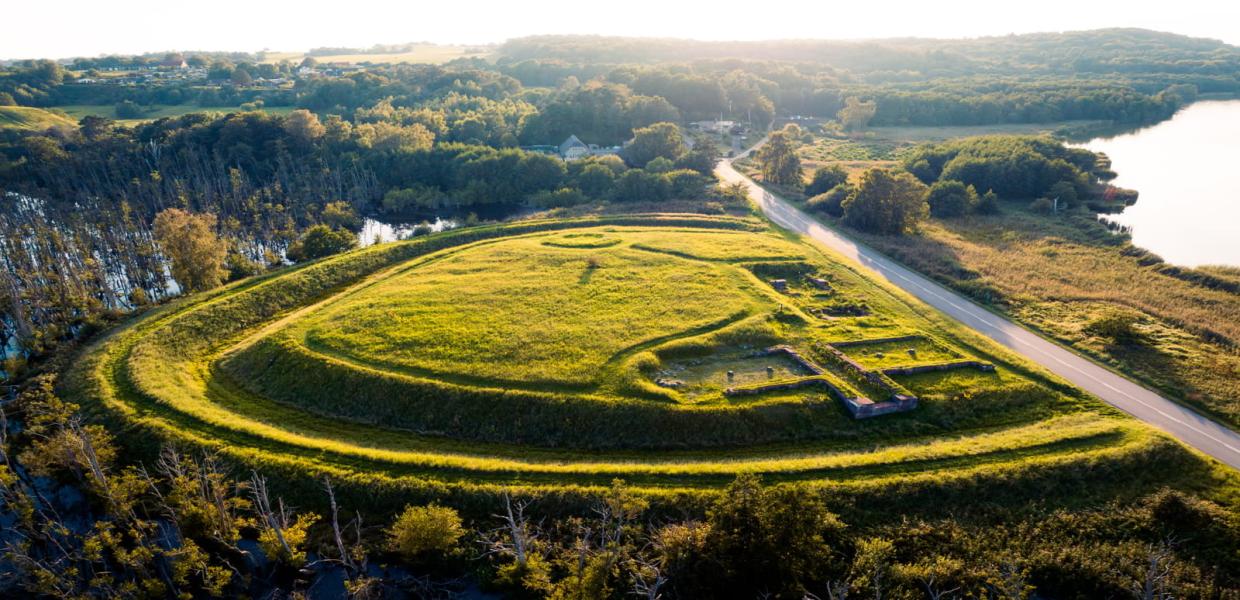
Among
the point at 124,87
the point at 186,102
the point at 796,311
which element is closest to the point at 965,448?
the point at 796,311

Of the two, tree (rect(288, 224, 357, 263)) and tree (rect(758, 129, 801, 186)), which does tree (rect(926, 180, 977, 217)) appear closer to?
tree (rect(758, 129, 801, 186))

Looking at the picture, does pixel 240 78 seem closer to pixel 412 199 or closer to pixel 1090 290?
pixel 412 199

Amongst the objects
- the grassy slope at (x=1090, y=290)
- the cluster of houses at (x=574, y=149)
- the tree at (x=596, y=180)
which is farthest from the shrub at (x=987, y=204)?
the cluster of houses at (x=574, y=149)

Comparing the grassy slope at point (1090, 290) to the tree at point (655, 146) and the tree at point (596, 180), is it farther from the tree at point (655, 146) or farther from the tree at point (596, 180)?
the tree at point (655, 146)

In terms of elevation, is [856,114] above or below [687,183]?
above

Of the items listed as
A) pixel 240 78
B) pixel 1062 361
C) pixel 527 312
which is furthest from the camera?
pixel 240 78

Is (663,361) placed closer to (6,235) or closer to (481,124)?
(6,235)

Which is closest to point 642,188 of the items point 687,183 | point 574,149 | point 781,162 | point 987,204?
point 687,183
